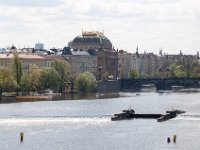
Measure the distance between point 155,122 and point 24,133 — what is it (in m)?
21.1

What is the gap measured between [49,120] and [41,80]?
68560 mm

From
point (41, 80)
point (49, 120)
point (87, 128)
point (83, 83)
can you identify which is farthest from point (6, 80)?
point (87, 128)

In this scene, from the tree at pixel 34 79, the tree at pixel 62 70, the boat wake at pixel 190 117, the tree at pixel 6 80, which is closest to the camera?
the boat wake at pixel 190 117

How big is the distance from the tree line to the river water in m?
24.6

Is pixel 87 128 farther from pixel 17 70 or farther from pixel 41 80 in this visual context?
pixel 41 80

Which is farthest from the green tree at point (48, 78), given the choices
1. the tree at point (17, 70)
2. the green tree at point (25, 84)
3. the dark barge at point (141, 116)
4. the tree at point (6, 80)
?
the dark barge at point (141, 116)

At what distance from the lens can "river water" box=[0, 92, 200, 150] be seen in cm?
8312

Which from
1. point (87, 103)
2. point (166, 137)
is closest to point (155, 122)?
point (166, 137)

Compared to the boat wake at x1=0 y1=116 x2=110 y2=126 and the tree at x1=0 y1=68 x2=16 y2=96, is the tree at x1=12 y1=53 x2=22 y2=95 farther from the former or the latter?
the boat wake at x1=0 y1=116 x2=110 y2=126

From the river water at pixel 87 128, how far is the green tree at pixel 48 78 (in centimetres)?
3758

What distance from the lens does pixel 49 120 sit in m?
107

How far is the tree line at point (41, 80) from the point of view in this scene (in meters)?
161

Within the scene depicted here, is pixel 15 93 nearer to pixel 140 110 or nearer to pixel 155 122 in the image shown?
pixel 140 110

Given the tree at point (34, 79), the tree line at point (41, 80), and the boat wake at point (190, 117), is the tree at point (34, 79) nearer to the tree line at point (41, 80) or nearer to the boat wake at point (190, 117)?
the tree line at point (41, 80)
